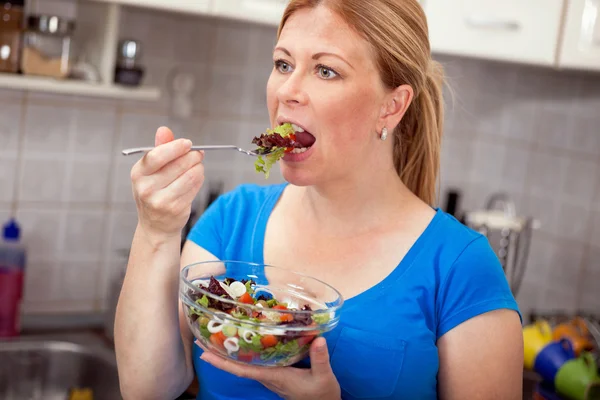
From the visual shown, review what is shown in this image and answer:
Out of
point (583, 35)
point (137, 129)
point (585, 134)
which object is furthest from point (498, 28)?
point (137, 129)

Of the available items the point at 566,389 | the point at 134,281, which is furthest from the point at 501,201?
the point at 134,281

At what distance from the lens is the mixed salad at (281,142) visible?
3.88 ft

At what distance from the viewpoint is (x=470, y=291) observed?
1.25 m

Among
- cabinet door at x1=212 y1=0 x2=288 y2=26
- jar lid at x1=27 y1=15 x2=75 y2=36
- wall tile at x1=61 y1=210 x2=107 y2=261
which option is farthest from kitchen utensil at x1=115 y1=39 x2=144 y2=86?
wall tile at x1=61 y1=210 x2=107 y2=261

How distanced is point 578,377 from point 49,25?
148 cm

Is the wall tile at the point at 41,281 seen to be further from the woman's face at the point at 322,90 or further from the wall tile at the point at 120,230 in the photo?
the woman's face at the point at 322,90

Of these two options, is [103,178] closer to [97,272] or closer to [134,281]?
[97,272]

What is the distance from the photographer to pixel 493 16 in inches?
76.7

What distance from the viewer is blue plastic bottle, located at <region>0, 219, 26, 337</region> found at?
6.44ft

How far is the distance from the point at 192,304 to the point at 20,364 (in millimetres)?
1084

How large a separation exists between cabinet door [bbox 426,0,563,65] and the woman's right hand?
1.05 meters

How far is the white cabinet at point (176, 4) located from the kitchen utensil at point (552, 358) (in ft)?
3.91

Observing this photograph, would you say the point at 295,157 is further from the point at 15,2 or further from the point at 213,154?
the point at 213,154

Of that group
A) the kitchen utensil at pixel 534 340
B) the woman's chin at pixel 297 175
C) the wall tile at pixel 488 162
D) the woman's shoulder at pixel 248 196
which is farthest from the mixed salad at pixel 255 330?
the wall tile at pixel 488 162
